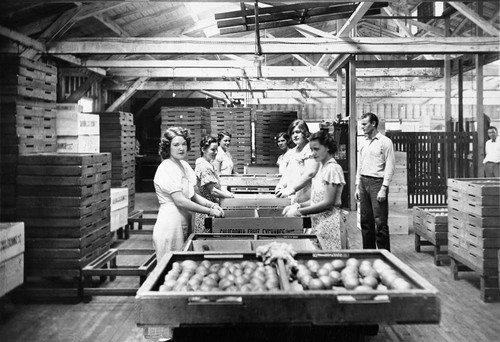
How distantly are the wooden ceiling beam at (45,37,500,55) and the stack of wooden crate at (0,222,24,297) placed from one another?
3.87 m

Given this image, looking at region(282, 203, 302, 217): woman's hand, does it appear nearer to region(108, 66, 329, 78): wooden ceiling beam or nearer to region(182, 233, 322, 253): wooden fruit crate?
region(182, 233, 322, 253): wooden fruit crate

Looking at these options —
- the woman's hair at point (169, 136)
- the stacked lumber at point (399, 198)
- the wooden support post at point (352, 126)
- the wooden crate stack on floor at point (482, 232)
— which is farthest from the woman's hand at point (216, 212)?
the wooden support post at point (352, 126)

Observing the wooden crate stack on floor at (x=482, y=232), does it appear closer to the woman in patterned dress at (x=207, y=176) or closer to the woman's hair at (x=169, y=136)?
the woman in patterned dress at (x=207, y=176)

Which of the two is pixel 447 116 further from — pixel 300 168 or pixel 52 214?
pixel 52 214

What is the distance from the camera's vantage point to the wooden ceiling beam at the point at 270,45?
811 centimetres

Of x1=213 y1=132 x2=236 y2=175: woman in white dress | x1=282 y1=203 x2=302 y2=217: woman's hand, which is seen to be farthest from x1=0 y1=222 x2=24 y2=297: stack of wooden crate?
x1=213 y1=132 x2=236 y2=175: woman in white dress

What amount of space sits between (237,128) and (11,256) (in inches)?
328

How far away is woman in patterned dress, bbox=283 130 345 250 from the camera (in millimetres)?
4520

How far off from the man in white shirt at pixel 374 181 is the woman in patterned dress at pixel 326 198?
5.76 feet

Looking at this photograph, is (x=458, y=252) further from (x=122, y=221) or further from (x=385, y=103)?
(x=385, y=103)

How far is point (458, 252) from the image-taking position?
228 inches

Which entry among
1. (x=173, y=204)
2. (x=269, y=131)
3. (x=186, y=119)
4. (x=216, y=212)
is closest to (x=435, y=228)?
(x=216, y=212)

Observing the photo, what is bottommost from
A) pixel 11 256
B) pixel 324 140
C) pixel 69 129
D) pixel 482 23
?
pixel 11 256

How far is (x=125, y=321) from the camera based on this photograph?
4.79m
